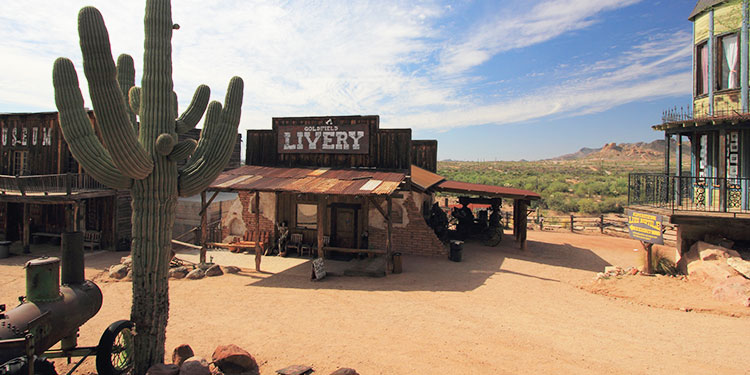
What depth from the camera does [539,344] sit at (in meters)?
6.79

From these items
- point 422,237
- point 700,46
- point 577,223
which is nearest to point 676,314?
point 422,237

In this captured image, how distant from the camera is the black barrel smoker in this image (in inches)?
163

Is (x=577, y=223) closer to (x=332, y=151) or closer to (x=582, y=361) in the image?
(x=332, y=151)

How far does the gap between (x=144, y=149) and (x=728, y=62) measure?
16.4 meters

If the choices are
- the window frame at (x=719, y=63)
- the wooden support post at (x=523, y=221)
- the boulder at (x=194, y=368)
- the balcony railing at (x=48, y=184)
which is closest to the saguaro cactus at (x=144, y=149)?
the boulder at (x=194, y=368)

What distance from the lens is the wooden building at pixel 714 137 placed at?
10836 millimetres

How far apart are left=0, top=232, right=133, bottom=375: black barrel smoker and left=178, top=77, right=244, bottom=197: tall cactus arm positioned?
5.85ft

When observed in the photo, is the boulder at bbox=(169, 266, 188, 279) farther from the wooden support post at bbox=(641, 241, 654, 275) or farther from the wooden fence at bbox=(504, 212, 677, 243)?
the wooden fence at bbox=(504, 212, 677, 243)

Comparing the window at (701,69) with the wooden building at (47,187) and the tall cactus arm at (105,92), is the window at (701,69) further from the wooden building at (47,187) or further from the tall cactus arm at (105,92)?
the wooden building at (47,187)

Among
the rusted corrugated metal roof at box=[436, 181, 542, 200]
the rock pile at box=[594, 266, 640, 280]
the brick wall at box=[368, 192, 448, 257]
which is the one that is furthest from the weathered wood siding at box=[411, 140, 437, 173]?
the rock pile at box=[594, 266, 640, 280]

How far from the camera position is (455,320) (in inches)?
316

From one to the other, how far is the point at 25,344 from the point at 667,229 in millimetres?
24842

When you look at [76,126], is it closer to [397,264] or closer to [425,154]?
[397,264]

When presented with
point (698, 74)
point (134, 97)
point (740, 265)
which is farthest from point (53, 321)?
point (698, 74)
